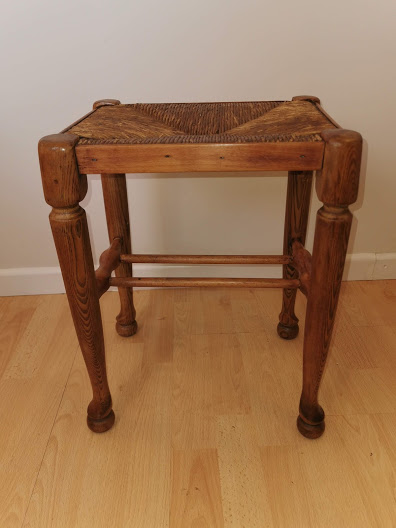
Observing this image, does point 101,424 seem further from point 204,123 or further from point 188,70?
point 188,70

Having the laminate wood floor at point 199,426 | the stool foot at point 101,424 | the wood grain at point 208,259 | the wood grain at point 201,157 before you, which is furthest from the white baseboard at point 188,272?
the wood grain at point 201,157

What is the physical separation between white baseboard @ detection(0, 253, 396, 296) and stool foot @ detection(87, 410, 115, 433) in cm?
47

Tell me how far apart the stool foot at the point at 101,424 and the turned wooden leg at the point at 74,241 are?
1.5 inches

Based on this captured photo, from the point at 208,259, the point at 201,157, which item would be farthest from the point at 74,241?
the point at 208,259

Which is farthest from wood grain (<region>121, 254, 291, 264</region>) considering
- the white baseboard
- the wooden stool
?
the white baseboard

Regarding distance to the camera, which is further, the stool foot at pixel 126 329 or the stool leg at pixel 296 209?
the stool foot at pixel 126 329

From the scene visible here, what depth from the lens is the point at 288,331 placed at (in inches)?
40.4

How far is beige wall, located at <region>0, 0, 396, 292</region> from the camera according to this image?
0.96 m

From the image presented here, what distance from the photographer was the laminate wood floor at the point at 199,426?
689 mm

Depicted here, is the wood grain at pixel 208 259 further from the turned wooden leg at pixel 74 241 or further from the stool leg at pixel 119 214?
the turned wooden leg at pixel 74 241

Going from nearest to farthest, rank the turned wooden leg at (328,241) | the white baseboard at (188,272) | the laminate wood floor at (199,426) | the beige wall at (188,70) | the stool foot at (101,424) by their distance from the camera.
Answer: the turned wooden leg at (328,241), the laminate wood floor at (199,426), the stool foot at (101,424), the beige wall at (188,70), the white baseboard at (188,272)

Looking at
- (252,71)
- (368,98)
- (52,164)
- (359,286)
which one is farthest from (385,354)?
(52,164)

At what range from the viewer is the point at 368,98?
1046 mm

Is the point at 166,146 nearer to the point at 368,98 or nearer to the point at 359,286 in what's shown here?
the point at 368,98
